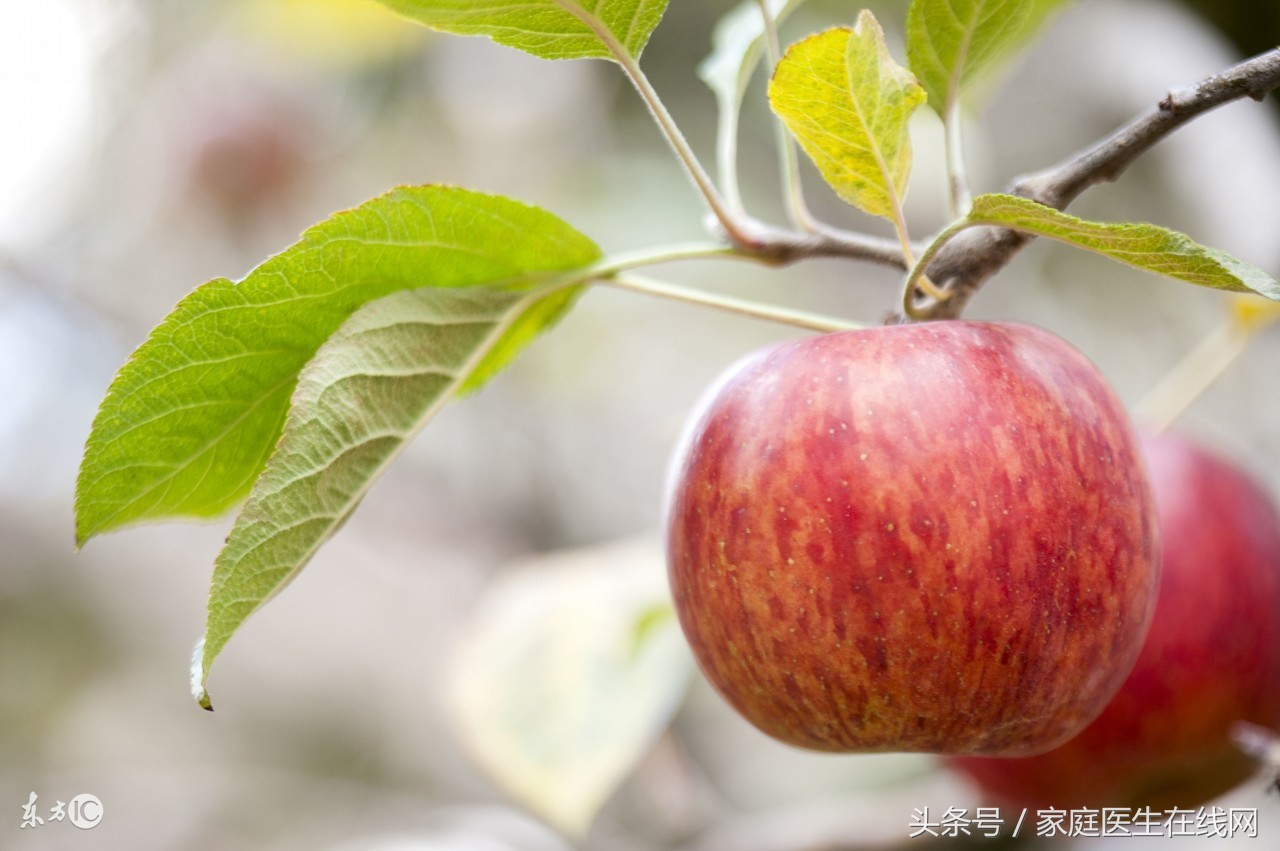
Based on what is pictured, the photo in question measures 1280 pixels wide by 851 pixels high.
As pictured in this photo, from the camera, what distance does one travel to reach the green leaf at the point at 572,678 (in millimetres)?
966

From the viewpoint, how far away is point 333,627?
229 centimetres

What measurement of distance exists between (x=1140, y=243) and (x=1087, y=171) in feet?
0.20

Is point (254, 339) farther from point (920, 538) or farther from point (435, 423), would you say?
point (435, 423)

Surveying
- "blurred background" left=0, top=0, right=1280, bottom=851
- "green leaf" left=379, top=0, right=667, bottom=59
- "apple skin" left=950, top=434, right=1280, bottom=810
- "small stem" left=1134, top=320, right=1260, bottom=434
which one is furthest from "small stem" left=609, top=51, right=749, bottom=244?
"blurred background" left=0, top=0, right=1280, bottom=851

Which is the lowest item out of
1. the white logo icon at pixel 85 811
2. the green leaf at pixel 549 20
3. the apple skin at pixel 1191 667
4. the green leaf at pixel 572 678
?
Answer: the white logo icon at pixel 85 811

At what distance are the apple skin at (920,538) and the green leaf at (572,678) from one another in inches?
19.4

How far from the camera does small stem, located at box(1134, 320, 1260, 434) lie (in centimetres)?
81

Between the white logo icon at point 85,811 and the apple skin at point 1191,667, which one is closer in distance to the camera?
the apple skin at point 1191,667

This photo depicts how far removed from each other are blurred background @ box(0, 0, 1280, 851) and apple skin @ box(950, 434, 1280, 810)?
79cm

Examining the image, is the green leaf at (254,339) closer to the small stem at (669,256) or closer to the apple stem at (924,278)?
the small stem at (669,256)

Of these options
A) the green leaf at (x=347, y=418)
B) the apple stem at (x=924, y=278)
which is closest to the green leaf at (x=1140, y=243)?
the apple stem at (x=924, y=278)

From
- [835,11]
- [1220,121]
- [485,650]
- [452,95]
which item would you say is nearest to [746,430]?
[485,650]

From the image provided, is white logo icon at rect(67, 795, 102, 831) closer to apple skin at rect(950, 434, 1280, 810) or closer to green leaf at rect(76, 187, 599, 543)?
green leaf at rect(76, 187, 599, 543)

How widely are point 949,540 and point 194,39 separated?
8.01 ft
